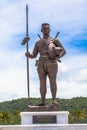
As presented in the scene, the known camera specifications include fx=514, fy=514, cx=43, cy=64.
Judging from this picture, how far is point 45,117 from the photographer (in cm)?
1278

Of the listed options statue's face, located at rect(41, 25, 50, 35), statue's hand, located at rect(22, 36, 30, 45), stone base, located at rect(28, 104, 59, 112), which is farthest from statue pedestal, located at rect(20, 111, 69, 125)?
statue's face, located at rect(41, 25, 50, 35)

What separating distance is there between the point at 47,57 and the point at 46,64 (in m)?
0.18

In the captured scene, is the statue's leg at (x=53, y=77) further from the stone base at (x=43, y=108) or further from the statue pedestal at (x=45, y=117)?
the statue pedestal at (x=45, y=117)

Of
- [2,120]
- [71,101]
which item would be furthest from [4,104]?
[2,120]

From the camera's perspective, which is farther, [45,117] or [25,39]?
[25,39]

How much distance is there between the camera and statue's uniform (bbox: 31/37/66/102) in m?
13.2

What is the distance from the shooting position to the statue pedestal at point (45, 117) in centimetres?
1276

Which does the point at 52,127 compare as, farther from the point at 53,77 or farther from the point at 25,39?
the point at 25,39

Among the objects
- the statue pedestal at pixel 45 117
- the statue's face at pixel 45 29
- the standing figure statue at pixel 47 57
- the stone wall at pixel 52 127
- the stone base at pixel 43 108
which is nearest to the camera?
the stone wall at pixel 52 127

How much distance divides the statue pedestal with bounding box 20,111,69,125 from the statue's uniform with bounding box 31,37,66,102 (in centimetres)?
61

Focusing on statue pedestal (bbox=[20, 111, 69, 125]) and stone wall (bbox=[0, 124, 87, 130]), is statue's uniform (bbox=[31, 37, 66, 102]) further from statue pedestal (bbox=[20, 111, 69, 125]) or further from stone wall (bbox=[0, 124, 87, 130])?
stone wall (bbox=[0, 124, 87, 130])

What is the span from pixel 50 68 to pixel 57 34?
3.04ft

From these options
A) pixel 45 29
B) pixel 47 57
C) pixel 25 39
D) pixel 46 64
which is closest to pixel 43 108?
pixel 46 64

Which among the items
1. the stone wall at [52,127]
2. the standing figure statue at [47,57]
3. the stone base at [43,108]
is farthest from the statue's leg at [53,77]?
the stone wall at [52,127]
